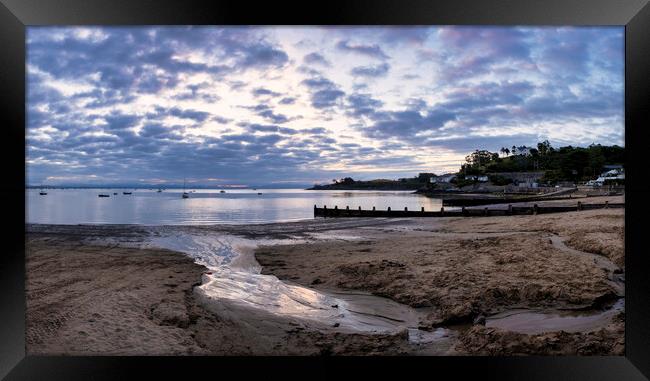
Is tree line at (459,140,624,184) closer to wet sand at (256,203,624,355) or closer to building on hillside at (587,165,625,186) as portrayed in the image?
building on hillside at (587,165,625,186)

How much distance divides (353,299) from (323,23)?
338 cm

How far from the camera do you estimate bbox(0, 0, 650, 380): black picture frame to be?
2898mm

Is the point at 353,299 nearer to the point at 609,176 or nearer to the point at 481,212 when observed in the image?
the point at 481,212

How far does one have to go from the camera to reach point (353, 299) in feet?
16.0

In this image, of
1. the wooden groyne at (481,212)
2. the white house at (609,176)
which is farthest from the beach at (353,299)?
the white house at (609,176)

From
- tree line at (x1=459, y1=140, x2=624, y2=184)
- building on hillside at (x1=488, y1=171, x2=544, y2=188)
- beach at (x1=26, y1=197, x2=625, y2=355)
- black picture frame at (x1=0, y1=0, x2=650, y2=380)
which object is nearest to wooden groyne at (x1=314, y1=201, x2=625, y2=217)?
tree line at (x1=459, y1=140, x2=624, y2=184)

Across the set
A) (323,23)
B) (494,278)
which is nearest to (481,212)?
(494,278)

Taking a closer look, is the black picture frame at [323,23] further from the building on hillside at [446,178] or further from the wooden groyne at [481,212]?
the building on hillside at [446,178]

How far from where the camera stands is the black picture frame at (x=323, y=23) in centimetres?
290

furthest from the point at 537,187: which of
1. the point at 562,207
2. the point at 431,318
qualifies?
the point at 431,318

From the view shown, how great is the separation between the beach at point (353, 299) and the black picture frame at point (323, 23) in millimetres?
256

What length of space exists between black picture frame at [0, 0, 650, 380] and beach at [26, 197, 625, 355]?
26cm

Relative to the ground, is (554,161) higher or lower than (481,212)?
higher

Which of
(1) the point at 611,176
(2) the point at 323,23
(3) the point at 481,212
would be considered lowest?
(3) the point at 481,212
